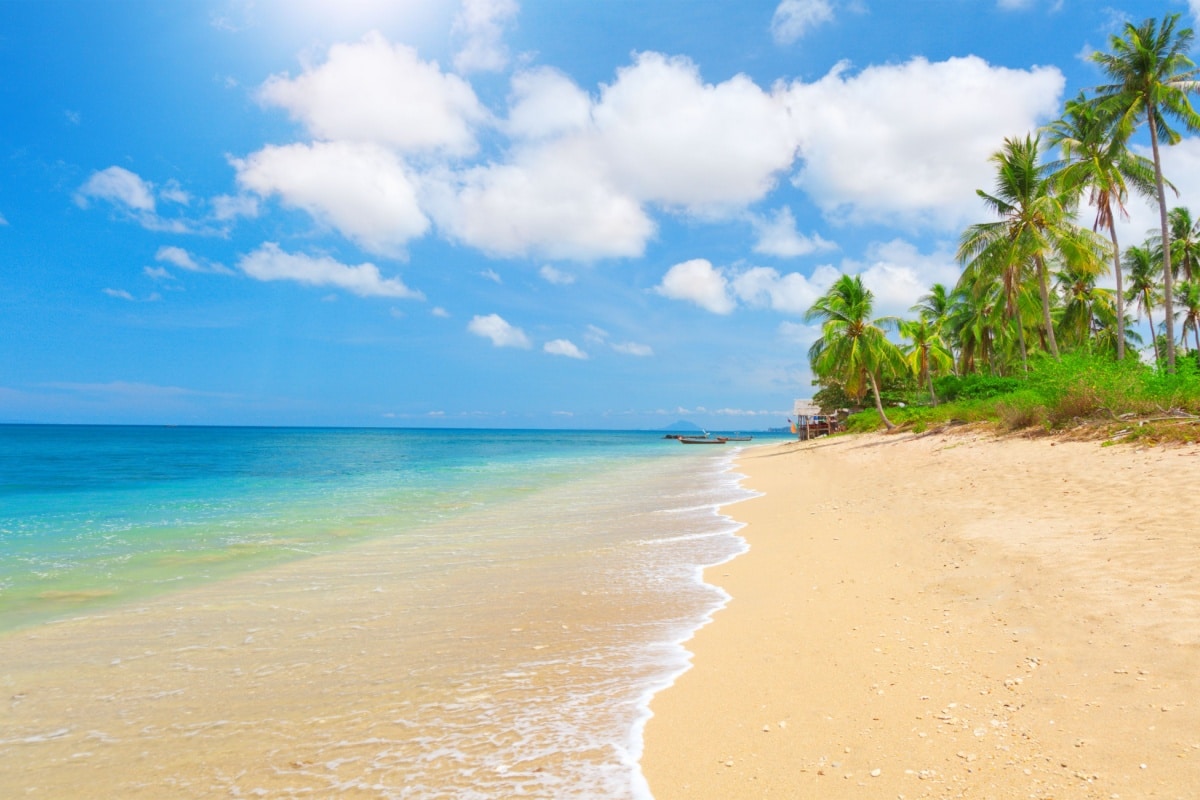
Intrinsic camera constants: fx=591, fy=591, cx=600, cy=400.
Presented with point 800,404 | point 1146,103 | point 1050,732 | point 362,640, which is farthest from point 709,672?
point 800,404

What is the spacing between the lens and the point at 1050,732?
299cm

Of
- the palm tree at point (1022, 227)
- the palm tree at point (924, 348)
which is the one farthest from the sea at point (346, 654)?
the palm tree at point (924, 348)

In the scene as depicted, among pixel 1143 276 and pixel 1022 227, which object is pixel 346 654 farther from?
pixel 1143 276

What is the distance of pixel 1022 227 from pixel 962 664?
26.4 metres

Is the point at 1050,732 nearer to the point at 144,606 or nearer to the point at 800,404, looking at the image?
the point at 144,606

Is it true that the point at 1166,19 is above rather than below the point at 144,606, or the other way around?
above

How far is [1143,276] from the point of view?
3716cm

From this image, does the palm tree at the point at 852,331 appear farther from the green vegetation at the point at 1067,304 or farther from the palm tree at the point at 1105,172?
the palm tree at the point at 1105,172

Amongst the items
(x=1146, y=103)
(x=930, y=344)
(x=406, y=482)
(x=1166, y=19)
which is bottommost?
(x=406, y=482)

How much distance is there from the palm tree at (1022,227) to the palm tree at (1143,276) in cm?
1780

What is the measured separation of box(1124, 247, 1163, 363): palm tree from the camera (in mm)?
36781

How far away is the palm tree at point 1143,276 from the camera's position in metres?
36.8

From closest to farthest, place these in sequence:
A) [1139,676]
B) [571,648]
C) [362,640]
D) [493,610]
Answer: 1. [1139,676]
2. [571,648]
3. [362,640]
4. [493,610]

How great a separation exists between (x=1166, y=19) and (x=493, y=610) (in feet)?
99.7
